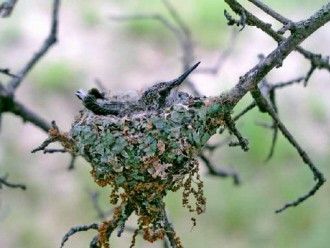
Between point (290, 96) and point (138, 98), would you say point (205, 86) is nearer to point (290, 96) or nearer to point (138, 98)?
point (290, 96)

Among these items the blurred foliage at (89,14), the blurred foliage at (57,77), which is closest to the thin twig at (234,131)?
the blurred foliage at (57,77)

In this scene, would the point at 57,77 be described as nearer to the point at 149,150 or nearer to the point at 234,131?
the point at 149,150

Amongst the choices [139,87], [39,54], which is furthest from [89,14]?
[39,54]

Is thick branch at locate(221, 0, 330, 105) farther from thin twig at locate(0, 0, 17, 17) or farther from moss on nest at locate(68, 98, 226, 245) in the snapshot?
thin twig at locate(0, 0, 17, 17)

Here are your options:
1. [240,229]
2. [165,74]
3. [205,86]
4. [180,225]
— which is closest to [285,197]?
[240,229]

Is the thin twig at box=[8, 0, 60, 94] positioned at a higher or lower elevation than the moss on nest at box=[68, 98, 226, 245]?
higher

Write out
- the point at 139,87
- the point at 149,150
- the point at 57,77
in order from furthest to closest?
the point at 57,77 → the point at 139,87 → the point at 149,150

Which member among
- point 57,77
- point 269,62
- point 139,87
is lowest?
point 269,62

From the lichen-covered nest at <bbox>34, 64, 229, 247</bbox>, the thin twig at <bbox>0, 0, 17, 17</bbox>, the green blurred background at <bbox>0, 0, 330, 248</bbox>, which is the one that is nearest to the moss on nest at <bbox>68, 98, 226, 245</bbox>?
the lichen-covered nest at <bbox>34, 64, 229, 247</bbox>
